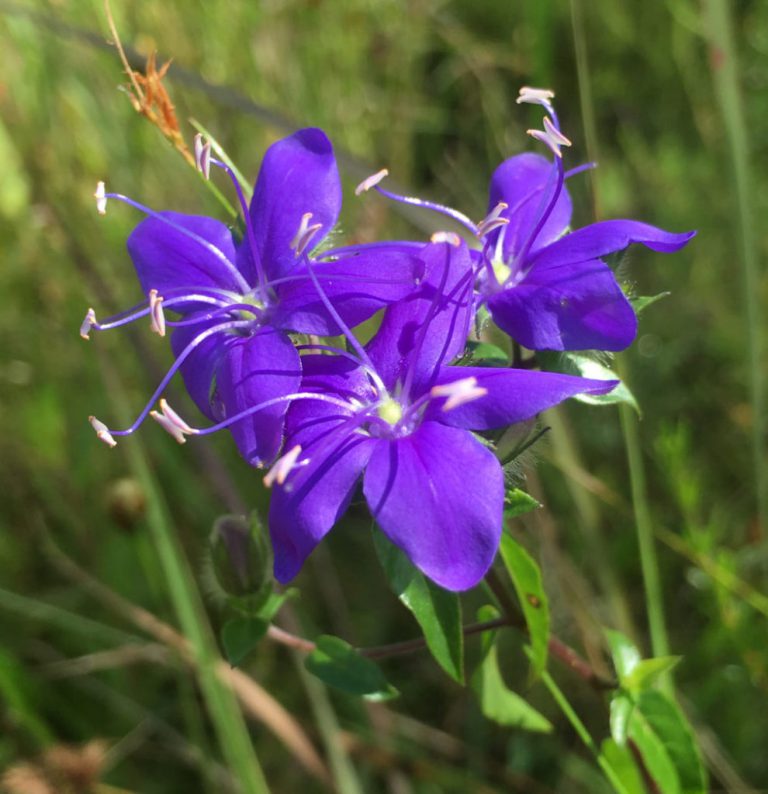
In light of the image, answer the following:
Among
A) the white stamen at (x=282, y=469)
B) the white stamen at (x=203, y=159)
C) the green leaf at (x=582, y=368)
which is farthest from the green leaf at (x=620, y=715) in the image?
the white stamen at (x=203, y=159)

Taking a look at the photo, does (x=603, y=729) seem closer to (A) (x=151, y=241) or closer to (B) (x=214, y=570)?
(B) (x=214, y=570)

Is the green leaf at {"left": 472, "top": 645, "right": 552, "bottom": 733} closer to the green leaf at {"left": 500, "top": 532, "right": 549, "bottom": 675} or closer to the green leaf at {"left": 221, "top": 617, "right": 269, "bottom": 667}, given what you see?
the green leaf at {"left": 500, "top": 532, "right": 549, "bottom": 675}

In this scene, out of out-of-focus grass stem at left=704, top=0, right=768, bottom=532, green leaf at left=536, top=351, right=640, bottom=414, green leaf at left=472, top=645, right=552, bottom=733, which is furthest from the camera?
out-of-focus grass stem at left=704, top=0, right=768, bottom=532

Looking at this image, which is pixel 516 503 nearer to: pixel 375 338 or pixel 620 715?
pixel 375 338

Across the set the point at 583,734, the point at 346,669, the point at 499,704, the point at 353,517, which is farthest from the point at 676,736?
the point at 353,517

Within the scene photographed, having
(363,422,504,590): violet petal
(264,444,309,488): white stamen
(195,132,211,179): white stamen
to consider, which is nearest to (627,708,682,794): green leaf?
(363,422,504,590): violet petal

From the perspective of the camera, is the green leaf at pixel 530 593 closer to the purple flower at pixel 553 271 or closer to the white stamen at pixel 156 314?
the purple flower at pixel 553 271
